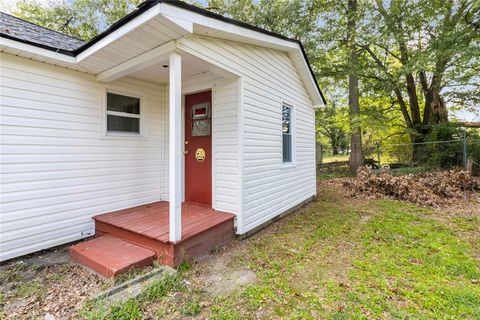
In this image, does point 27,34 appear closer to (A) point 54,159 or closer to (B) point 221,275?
(A) point 54,159

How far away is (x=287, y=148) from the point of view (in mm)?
5871

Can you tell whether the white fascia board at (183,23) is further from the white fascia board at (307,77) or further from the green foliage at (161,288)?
the white fascia board at (307,77)

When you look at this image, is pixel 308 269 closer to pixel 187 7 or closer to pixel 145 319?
pixel 145 319

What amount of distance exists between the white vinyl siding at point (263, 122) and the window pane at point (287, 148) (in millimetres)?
241

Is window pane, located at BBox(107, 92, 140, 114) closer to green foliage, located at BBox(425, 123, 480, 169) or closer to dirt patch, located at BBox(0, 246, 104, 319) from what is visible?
dirt patch, located at BBox(0, 246, 104, 319)

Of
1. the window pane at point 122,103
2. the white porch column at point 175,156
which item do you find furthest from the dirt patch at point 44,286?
the window pane at point 122,103

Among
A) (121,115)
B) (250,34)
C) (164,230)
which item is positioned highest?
(250,34)

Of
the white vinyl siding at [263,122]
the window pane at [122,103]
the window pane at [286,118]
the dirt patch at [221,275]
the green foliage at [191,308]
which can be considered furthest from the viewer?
the window pane at [286,118]

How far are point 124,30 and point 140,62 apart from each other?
0.60 meters

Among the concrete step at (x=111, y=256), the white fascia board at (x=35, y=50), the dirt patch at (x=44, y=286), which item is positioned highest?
the white fascia board at (x=35, y=50)

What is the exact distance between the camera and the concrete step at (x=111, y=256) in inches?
106

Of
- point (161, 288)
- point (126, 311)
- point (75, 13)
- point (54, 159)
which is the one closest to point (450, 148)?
point (161, 288)

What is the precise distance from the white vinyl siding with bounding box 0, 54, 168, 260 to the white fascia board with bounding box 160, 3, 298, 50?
213 centimetres

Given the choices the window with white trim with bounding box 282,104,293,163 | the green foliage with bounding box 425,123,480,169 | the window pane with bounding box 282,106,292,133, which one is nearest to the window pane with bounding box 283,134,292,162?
the window with white trim with bounding box 282,104,293,163
